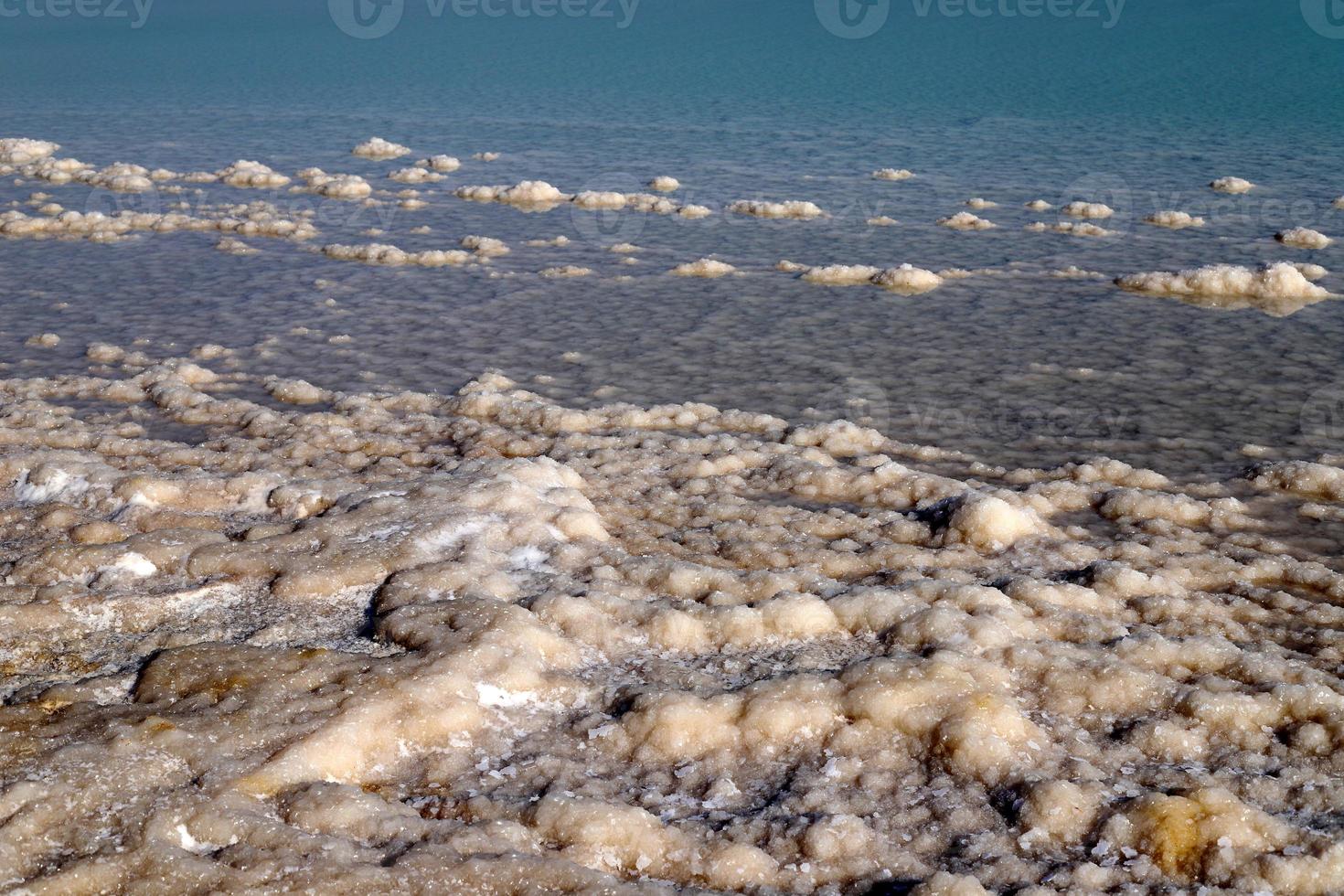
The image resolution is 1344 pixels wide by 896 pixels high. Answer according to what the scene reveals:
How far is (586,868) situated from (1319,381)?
327 inches

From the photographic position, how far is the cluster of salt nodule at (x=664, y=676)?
12.6 feet

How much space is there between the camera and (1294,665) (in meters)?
5.06

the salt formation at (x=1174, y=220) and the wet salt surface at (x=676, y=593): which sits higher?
the salt formation at (x=1174, y=220)

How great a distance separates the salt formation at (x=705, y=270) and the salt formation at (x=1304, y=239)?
21.6 feet

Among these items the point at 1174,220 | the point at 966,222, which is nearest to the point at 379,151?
the point at 966,222

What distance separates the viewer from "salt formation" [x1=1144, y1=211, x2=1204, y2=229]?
14930 mm

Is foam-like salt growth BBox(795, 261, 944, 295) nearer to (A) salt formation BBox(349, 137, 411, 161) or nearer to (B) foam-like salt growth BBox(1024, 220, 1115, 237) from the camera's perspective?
(B) foam-like salt growth BBox(1024, 220, 1115, 237)

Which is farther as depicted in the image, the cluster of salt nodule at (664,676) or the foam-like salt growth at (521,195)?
the foam-like salt growth at (521,195)

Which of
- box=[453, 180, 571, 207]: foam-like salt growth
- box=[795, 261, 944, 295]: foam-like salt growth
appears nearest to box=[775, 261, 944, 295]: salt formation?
box=[795, 261, 944, 295]: foam-like salt growth

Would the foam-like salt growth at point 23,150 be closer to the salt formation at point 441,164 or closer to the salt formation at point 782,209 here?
the salt formation at point 441,164

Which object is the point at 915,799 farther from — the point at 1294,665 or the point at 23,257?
the point at 23,257
